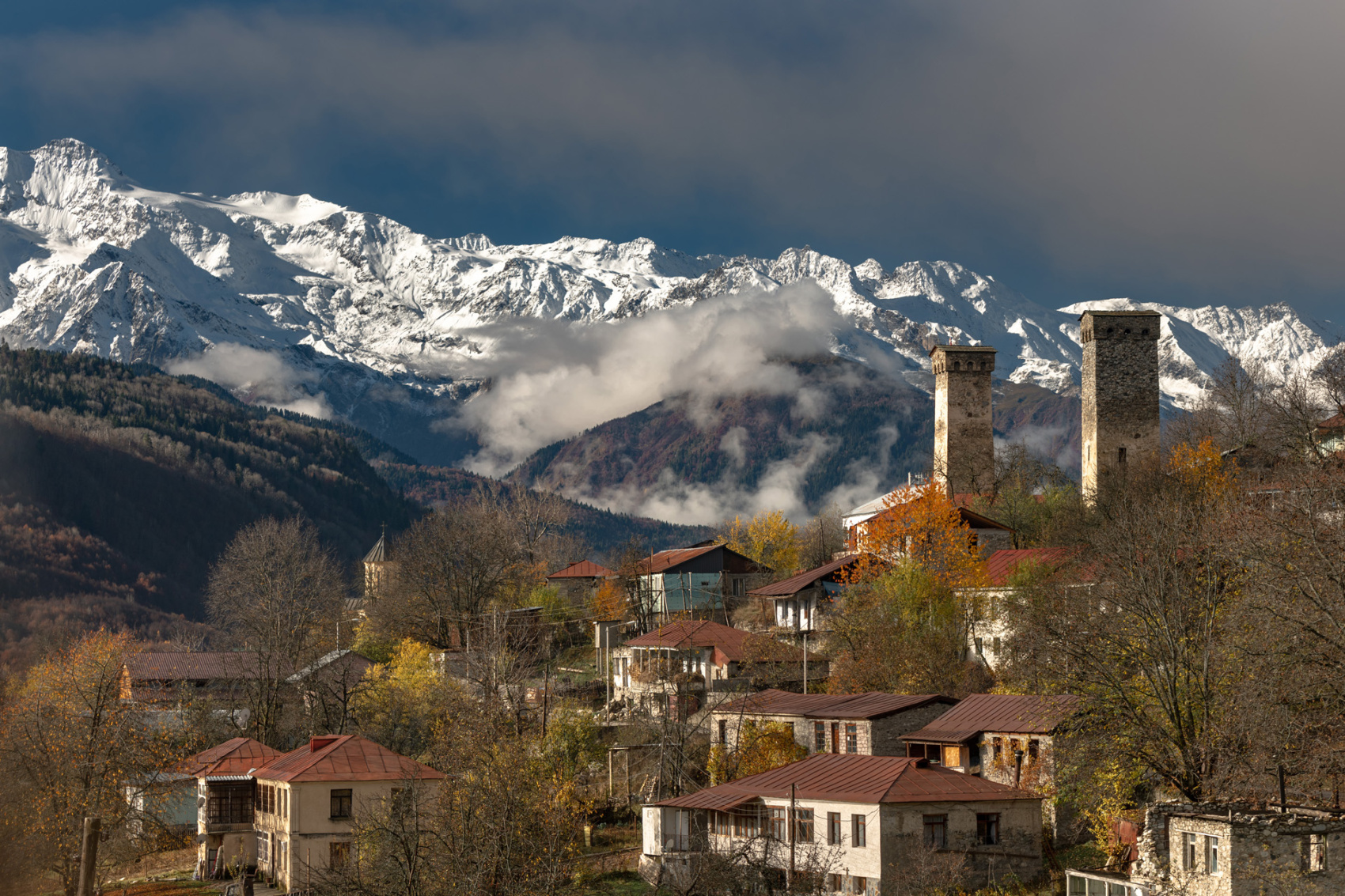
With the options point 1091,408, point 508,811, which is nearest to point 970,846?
point 508,811

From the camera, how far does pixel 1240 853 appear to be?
37875 millimetres

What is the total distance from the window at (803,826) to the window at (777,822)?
65cm

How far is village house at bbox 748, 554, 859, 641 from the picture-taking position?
81.2 metres

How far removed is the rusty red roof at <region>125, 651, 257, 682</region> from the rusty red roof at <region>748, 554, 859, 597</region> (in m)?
34.2

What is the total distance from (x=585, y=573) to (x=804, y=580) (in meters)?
32.1

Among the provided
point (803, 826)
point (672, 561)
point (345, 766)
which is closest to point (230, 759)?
point (345, 766)

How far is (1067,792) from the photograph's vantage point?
163ft

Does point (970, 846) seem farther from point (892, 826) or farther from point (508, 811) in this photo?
point (508, 811)

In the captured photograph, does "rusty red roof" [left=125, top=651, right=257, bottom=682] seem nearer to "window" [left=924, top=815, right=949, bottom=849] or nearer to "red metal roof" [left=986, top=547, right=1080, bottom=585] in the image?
"red metal roof" [left=986, top=547, right=1080, bottom=585]

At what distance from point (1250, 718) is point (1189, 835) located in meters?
4.55

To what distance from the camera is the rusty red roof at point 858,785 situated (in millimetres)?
49719

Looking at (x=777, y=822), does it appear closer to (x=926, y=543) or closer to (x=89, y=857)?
(x=89, y=857)

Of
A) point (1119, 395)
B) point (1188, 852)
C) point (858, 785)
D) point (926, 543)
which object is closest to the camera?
point (1188, 852)

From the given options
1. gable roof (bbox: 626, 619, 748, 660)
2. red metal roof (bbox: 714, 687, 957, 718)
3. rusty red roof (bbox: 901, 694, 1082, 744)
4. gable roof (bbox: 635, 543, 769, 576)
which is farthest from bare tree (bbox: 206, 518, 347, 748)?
rusty red roof (bbox: 901, 694, 1082, 744)
